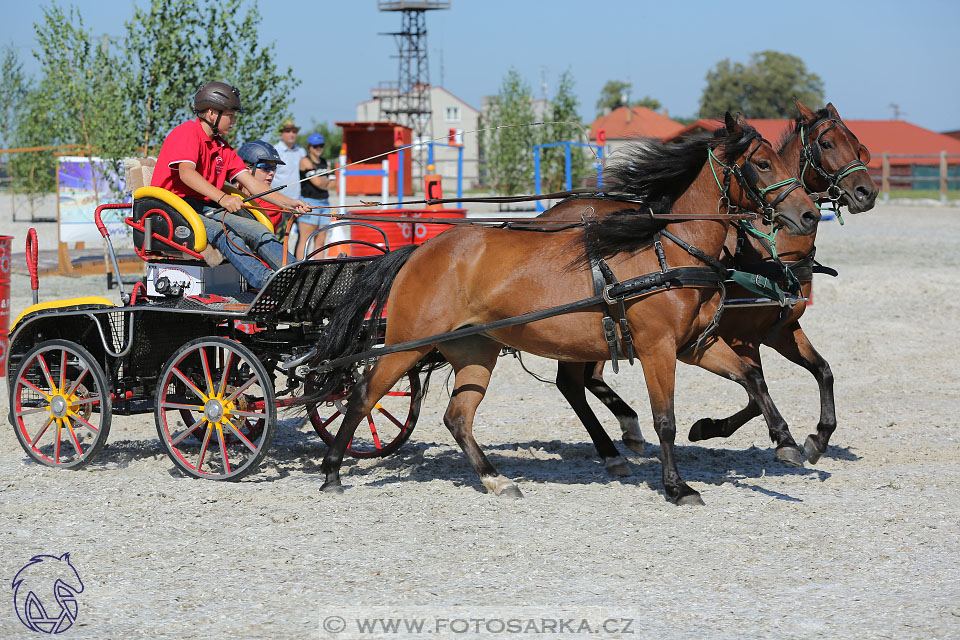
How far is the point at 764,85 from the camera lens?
88.9 metres

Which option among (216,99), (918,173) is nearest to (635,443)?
(216,99)

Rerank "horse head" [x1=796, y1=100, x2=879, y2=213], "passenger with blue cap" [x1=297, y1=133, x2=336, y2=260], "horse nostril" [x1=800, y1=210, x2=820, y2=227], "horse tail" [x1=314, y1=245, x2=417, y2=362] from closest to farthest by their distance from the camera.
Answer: "horse nostril" [x1=800, y1=210, x2=820, y2=227] < "horse tail" [x1=314, y1=245, x2=417, y2=362] < "horse head" [x1=796, y1=100, x2=879, y2=213] < "passenger with blue cap" [x1=297, y1=133, x2=336, y2=260]

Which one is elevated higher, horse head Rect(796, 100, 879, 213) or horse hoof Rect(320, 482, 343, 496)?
horse head Rect(796, 100, 879, 213)

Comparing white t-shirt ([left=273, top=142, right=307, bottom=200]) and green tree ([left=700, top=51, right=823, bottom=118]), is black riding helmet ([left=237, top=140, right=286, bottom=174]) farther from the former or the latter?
green tree ([left=700, top=51, right=823, bottom=118])

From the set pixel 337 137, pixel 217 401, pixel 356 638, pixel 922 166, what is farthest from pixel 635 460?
pixel 337 137

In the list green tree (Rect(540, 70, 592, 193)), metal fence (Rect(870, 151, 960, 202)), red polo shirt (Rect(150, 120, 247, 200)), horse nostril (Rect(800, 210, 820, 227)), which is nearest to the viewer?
horse nostril (Rect(800, 210, 820, 227))

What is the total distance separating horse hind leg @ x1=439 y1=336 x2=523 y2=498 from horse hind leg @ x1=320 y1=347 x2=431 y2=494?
267 millimetres

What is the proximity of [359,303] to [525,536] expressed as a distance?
71.3 inches

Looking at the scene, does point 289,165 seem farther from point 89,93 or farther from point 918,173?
point 918,173

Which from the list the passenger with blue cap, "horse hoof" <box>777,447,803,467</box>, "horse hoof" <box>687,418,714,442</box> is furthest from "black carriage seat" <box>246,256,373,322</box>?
the passenger with blue cap

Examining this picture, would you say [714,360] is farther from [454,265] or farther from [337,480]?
[337,480]

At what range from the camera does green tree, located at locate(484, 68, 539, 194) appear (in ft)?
100

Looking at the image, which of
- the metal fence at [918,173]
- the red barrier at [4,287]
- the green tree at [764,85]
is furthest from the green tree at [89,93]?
the green tree at [764,85]

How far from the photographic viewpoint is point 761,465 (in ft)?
22.4
